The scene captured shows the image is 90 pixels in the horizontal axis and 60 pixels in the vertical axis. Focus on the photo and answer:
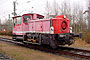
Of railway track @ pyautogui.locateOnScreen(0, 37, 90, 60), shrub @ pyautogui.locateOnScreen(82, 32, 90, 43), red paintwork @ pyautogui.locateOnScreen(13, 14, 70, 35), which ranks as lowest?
railway track @ pyautogui.locateOnScreen(0, 37, 90, 60)

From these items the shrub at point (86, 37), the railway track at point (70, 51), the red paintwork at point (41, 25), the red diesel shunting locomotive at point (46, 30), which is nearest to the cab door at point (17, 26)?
the red paintwork at point (41, 25)

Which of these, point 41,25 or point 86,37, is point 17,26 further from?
point 86,37

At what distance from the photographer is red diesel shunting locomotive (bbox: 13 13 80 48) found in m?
8.18

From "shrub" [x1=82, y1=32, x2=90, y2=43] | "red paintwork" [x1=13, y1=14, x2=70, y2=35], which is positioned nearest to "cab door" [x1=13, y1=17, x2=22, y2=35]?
"red paintwork" [x1=13, y1=14, x2=70, y2=35]

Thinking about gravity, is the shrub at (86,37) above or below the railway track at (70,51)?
above

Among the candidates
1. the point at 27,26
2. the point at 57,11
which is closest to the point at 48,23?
the point at 27,26

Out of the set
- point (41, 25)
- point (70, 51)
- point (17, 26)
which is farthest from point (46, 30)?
point (17, 26)

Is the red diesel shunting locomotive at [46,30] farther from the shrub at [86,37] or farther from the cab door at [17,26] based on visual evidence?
the shrub at [86,37]

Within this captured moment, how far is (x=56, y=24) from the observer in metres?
8.37

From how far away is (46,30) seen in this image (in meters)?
8.76

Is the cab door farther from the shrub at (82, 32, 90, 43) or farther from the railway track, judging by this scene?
the shrub at (82, 32, 90, 43)

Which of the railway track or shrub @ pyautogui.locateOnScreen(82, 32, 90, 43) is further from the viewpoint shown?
shrub @ pyautogui.locateOnScreen(82, 32, 90, 43)

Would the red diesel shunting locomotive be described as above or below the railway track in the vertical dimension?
above

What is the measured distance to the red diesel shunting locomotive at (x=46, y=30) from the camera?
322 inches
